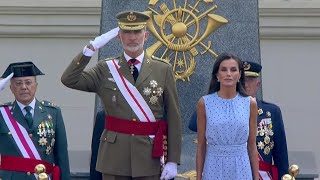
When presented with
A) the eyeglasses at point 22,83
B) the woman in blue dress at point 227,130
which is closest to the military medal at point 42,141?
the eyeglasses at point 22,83

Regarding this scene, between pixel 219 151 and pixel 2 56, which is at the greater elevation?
pixel 2 56

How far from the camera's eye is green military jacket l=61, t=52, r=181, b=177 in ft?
21.4

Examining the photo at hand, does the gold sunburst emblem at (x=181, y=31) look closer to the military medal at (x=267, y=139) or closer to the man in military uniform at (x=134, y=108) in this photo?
the military medal at (x=267, y=139)

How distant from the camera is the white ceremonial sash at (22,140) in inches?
272

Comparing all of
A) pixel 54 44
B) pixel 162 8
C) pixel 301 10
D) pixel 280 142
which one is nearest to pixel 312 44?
pixel 301 10

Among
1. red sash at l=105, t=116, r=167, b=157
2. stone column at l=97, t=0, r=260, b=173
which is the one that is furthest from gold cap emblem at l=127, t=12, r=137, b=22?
stone column at l=97, t=0, r=260, b=173

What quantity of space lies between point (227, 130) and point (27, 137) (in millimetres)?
1358

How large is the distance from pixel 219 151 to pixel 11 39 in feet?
21.2

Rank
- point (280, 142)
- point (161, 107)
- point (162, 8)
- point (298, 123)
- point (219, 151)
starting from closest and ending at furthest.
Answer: point (219, 151)
point (161, 107)
point (280, 142)
point (162, 8)
point (298, 123)

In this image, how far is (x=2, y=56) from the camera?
12219 mm

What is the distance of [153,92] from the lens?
658 cm

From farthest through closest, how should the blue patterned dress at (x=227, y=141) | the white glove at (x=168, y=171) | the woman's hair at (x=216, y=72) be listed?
the white glove at (x=168, y=171)
the woman's hair at (x=216, y=72)
the blue patterned dress at (x=227, y=141)

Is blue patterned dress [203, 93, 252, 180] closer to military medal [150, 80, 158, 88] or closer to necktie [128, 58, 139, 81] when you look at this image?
military medal [150, 80, 158, 88]

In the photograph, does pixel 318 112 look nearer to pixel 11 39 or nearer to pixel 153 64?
pixel 11 39
